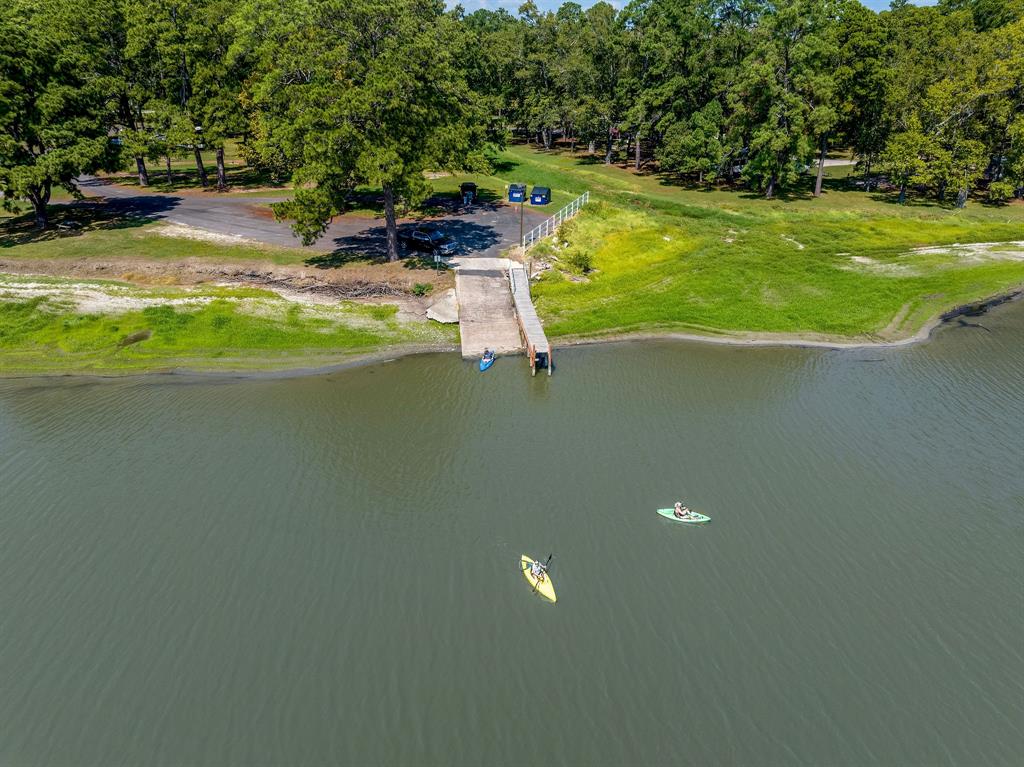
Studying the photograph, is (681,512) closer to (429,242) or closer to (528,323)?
(528,323)

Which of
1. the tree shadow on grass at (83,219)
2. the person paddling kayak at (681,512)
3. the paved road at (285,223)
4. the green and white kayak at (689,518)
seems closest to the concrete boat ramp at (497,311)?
the paved road at (285,223)

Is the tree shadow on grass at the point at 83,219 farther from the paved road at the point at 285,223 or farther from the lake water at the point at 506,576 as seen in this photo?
the lake water at the point at 506,576

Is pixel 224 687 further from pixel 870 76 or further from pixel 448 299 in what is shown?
pixel 870 76

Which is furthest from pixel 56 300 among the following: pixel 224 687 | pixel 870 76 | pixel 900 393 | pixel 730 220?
pixel 870 76

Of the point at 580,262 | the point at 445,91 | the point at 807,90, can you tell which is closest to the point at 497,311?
the point at 580,262

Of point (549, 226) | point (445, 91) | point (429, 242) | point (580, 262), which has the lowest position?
point (580, 262)

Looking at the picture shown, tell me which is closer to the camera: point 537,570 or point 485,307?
point 537,570
